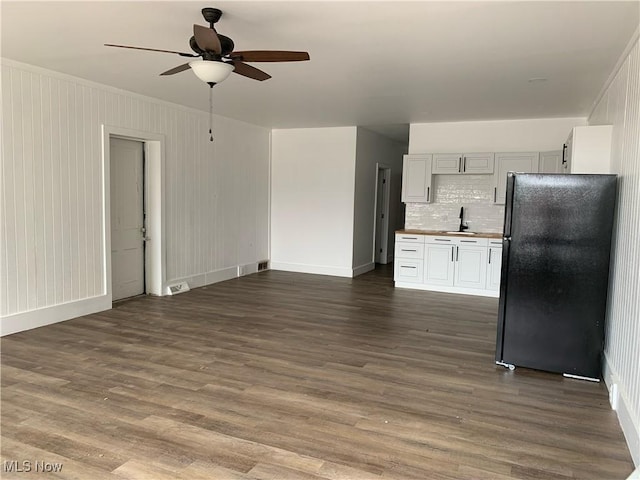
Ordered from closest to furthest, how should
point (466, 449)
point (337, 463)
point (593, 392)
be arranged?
point (337, 463) → point (466, 449) → point (593, 392)

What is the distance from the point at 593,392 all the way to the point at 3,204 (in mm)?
5419

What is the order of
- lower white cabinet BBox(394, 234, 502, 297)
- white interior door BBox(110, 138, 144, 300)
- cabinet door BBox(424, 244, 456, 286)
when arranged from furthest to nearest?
cabinet door BBox(424, 244, 456, 286), lower white cabinet BBox(394, 234, 502, 297), white interior door BBox(110, 138, 144, 300)

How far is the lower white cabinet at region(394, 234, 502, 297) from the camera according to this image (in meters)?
6.89

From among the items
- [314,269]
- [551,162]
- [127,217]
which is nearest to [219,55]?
[127,217]

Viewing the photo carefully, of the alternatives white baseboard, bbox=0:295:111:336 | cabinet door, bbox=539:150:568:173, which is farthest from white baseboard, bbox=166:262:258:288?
cabinet door, bbox=539:150:568:173

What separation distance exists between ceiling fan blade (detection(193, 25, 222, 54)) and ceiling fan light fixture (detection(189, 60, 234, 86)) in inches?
4.1

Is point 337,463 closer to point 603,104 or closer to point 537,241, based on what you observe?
point 537,241

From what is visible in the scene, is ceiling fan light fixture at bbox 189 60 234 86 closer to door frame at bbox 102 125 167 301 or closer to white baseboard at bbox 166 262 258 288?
door frame at bbox 102 125 167 301

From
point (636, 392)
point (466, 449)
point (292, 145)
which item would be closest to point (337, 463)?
point (466, 449)

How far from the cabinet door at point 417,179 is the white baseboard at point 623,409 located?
13.8ft

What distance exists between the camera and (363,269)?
29.0 ft

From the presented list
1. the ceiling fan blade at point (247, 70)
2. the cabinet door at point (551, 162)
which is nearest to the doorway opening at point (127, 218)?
the ceiling fan blade at point (247, 70)

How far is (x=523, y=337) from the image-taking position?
390 cm

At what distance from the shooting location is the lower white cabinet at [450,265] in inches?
271
